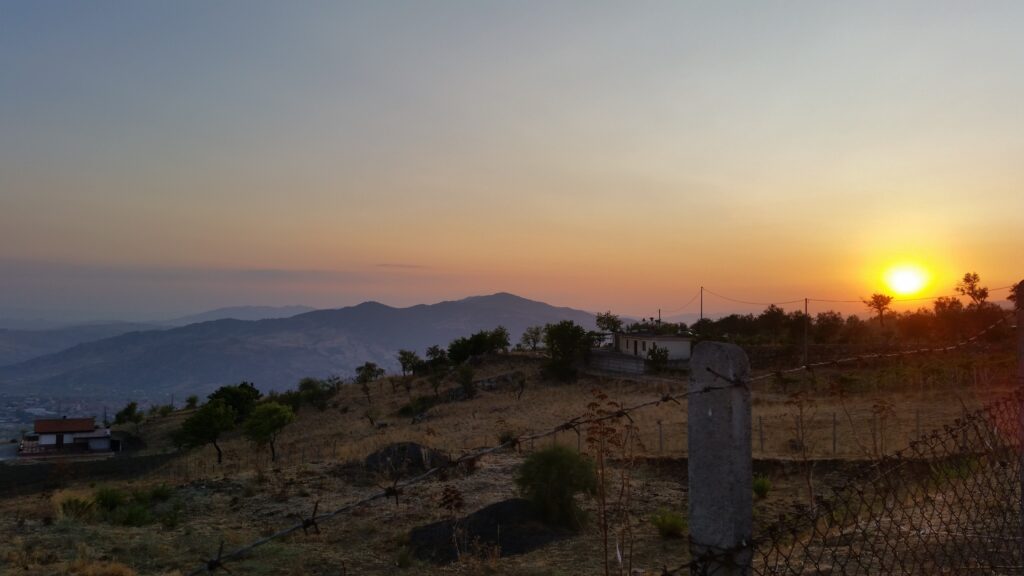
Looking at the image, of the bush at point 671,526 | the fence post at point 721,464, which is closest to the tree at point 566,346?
the bush at point 671,526

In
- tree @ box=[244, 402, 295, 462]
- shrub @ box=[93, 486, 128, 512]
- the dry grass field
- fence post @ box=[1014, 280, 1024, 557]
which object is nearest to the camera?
fence post @ box=[1014, 280, 1024, 557]

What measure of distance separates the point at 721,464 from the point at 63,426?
80508mm

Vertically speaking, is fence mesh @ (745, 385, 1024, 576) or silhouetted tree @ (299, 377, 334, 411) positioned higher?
fence mesh @ (745, 385, 1024, 576)

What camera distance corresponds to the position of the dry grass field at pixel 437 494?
12.5 metres

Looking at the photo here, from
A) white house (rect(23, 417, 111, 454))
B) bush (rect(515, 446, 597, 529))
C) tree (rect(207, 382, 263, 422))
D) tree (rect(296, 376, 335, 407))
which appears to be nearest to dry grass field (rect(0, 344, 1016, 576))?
bush (rect(515, 446, 597, 529))

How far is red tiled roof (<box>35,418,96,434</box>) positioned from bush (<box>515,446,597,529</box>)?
6662cm

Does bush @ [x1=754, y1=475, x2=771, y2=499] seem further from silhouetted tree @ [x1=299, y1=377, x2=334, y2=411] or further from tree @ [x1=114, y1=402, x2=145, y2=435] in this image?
tree @ [x1=114, y1=402, x2=145, y2=435]

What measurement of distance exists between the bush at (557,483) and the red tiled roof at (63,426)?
66625 mm

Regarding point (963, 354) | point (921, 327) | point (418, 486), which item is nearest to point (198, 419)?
point (418, 486)

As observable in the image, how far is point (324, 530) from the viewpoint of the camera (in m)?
15.8

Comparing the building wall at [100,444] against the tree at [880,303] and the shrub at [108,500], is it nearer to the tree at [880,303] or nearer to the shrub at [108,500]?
the shrub at [108,500]

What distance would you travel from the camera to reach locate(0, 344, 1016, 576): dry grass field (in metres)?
12.5

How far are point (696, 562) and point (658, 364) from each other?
49819 mm

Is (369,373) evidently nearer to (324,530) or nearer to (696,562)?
(324,530)
